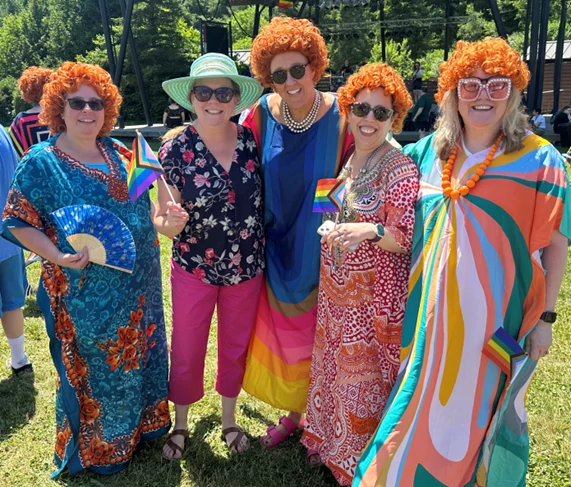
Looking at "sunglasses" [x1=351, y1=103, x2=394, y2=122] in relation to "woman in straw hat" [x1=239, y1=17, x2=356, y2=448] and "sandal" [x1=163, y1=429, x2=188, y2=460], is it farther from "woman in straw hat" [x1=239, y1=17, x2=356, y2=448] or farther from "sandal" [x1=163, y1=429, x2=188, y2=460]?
"sandal" [x1=163, y1=429, x2=188, y2=460]

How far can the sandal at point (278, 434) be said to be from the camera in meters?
3.18

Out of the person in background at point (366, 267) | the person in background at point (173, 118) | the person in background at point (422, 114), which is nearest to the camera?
the person in background at point (366, 267)

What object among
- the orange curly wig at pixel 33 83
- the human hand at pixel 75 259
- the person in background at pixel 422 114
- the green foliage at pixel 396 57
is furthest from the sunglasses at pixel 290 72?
the green foliage at pixel 396 57

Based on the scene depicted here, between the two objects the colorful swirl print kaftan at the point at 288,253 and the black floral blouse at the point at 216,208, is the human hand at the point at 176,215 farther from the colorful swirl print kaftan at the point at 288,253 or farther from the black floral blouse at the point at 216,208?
the colorful swirl print kaftan at the point at 288,253

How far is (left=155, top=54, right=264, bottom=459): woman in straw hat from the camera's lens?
105 inches

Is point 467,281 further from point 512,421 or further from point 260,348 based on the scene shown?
point 260,348

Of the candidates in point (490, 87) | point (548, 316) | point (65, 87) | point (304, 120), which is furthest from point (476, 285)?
point (65, 87)

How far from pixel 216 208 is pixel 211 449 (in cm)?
147

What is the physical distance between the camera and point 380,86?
238 cm

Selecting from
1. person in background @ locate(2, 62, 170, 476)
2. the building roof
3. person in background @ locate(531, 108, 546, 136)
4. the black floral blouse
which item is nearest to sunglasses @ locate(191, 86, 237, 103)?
the black floral blouse

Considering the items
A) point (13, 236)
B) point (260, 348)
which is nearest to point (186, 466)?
point (260, 348)

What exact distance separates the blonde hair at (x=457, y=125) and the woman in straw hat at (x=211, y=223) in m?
0.98

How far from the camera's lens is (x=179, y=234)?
2.80 meters

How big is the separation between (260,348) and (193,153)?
3.98 feet
